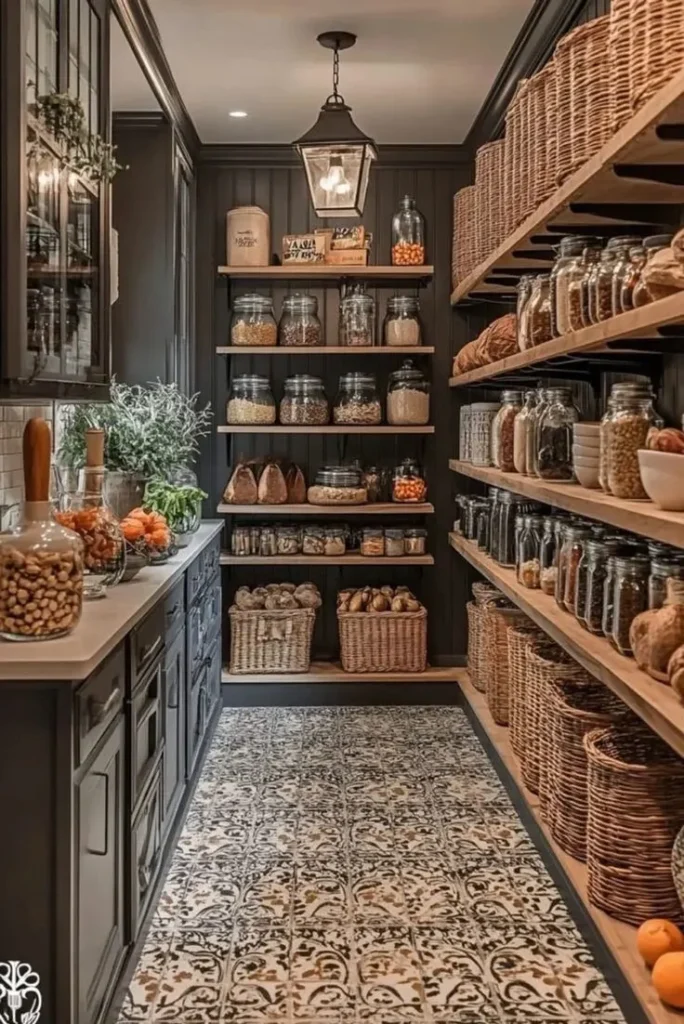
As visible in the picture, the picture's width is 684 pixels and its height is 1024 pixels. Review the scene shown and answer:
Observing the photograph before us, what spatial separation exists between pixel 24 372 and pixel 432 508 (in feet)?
10.2

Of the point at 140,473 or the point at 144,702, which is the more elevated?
the point at 140,473

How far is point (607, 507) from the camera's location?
233 centimetres

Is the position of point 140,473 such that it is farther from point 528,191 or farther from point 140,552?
point 528,191

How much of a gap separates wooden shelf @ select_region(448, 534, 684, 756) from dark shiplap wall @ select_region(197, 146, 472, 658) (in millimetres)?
1697

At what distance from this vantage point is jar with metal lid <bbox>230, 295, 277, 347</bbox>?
5047mm

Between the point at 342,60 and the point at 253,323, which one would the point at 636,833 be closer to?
the point at 342,60

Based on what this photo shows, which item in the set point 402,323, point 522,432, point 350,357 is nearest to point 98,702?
point 522,432

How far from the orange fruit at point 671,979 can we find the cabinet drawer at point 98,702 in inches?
48.6

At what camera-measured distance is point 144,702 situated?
102 inches

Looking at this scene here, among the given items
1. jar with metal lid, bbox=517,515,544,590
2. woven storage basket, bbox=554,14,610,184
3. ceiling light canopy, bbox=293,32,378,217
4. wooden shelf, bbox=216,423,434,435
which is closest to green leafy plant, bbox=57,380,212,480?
ceiling light canopy, bbox=293,32,378,217

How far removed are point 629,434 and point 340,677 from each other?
9.43 feet

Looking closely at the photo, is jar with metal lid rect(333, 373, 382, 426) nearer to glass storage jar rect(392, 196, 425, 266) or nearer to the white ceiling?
glass storage jar rect(392, 196, 425, 266)

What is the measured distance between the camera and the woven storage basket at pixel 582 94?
2.51 metres

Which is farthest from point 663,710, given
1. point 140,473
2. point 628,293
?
point 140,473
